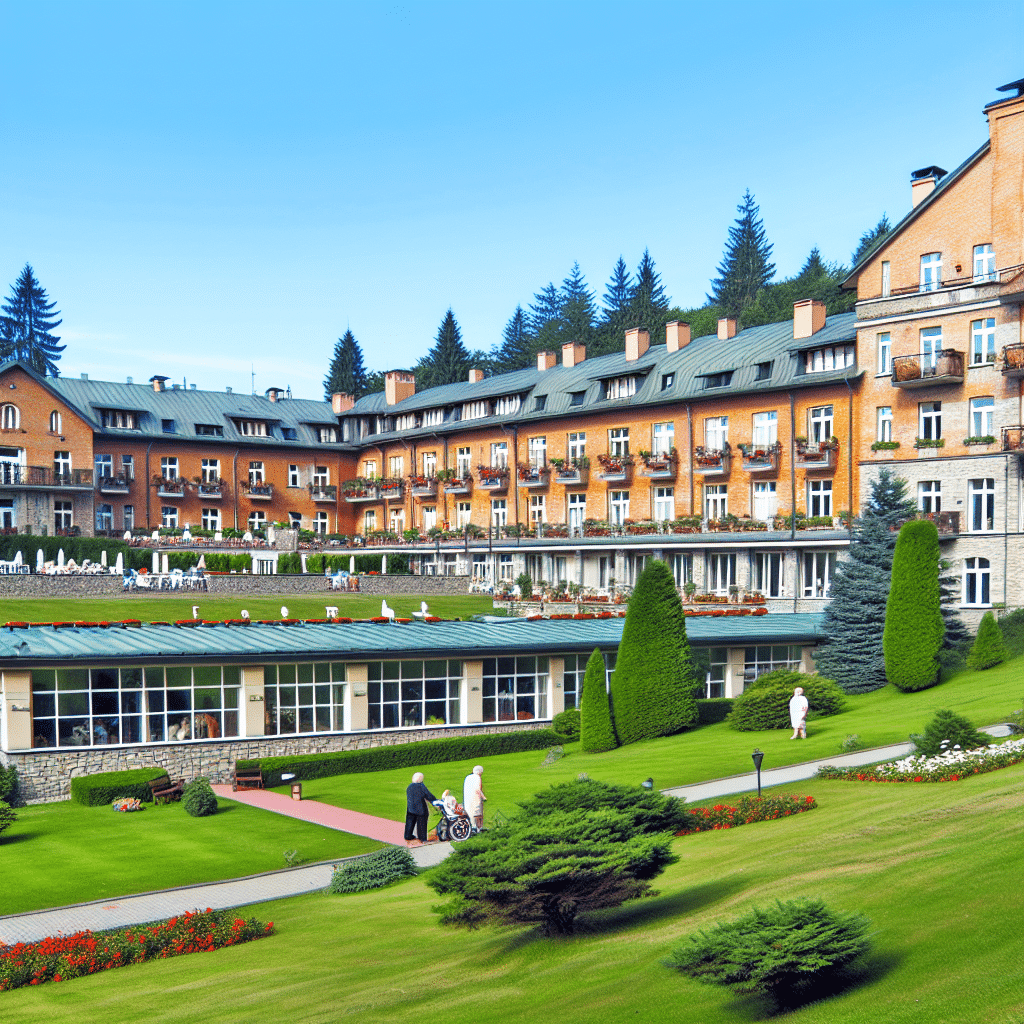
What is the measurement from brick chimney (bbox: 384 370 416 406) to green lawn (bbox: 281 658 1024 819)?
5543 cm

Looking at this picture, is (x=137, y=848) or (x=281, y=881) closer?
(x=281, y=881)

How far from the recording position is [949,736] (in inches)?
970

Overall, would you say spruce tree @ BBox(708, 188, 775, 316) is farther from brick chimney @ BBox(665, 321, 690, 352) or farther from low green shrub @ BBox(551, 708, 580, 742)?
low green shrub @ BBox(551, 708, 580, 742)

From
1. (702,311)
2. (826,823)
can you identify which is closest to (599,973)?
(826,823)

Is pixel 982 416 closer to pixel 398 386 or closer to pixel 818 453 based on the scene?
pixel 818 453

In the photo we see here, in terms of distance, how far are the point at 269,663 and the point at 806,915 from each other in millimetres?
25307

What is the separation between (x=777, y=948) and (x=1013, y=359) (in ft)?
137

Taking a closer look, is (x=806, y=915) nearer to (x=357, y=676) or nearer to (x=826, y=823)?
(x=826, y=823)

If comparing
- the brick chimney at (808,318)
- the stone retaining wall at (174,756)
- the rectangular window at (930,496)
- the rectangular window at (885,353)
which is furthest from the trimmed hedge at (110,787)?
the brick chimney at (808,318)

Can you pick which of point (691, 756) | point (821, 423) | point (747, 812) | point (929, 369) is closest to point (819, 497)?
point (821, 423)

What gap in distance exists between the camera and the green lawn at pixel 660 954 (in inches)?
466

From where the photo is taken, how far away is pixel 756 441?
60781mm

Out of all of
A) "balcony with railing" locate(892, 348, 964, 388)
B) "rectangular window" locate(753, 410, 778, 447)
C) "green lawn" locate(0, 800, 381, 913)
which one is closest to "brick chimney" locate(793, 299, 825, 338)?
"rectangular window" locate(753, 410, 778, 447)

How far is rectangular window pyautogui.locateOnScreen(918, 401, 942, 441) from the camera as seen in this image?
51719 mm
